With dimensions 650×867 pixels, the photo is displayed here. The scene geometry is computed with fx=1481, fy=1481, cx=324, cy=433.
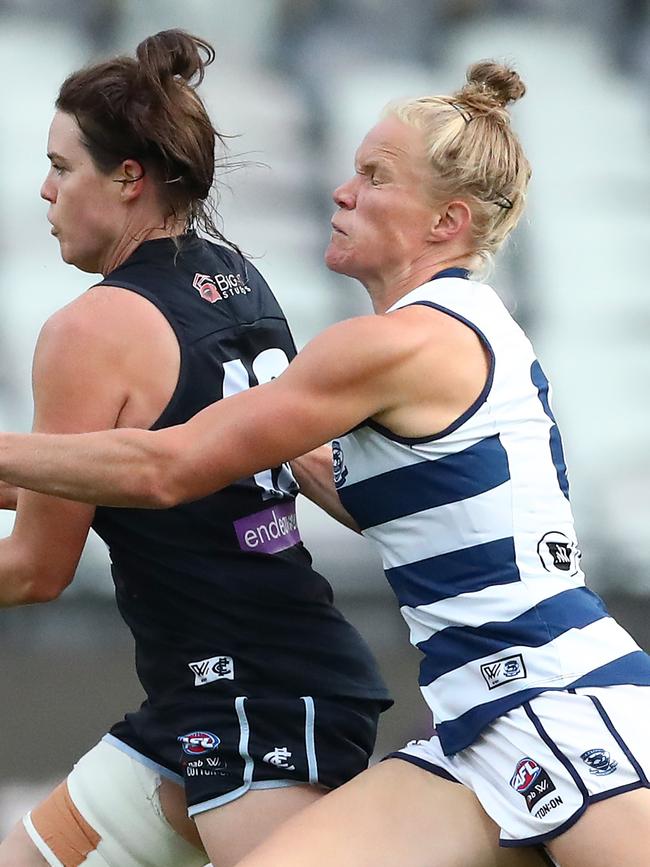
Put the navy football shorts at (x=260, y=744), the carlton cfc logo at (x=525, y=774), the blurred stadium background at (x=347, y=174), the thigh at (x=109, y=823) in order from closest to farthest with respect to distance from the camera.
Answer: the carlton cfc logo at (x=525, y=774)
the navy football shorts at (x=260, y=744)
the thigh at (x=109, y=823)
the blurred stadium background at (x=347, y=174)

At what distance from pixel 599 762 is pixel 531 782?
104 mm

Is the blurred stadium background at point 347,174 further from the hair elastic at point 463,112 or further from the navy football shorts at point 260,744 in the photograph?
the hair elastic at point 463,112

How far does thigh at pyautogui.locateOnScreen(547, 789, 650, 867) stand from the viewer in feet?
6.32

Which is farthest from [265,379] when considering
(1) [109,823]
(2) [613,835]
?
(2) [613,835]

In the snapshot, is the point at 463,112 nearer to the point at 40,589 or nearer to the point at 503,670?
the point at 503,670

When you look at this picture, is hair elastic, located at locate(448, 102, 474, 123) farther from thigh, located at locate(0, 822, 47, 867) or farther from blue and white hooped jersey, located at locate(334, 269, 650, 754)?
thigh, located at locate(0, 822, 47, 867)

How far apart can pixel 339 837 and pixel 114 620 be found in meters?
3.16

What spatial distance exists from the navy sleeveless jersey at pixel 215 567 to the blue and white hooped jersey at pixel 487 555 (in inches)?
10.8

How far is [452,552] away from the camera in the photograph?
212 centimetres

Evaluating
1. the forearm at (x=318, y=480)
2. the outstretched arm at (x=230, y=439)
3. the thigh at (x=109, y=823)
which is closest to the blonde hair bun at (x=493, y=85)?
the outstretched arm at (x=230, y=439)

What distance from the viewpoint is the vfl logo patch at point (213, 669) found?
237 centimetres

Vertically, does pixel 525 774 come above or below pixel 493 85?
below

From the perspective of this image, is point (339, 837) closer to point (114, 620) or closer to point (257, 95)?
point (114, 620)

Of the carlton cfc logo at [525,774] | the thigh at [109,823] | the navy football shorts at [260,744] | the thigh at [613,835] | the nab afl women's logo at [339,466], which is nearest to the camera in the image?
the thigh at [613,835]
